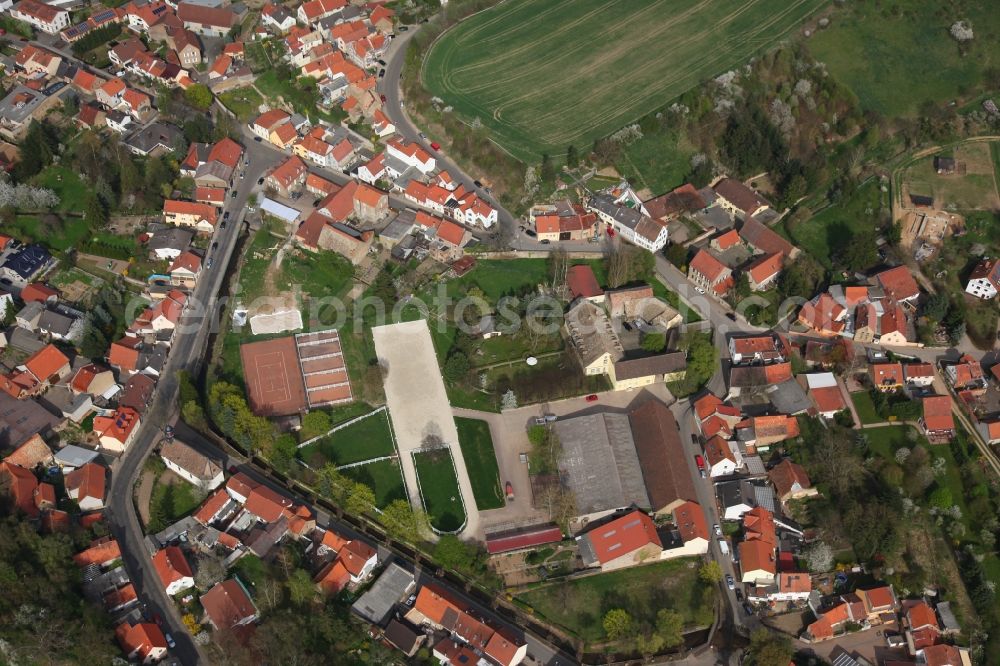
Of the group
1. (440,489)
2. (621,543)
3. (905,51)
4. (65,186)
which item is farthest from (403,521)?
(905,51)

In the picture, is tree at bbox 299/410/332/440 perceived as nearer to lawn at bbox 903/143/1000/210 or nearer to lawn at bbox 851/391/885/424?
lawn at bbox 851/391/885/424

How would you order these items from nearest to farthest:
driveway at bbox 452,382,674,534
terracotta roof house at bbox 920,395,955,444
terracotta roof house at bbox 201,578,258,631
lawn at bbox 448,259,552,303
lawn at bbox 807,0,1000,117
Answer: terracotta roof house at bbox 201,578,258,631 → driveway at bbox 452,382,674,534 → terracotta roof house at bbox 920,395,955,444 → lawn at bbox 448,259,552,303 → lawn at bbox 807,0,1000,117

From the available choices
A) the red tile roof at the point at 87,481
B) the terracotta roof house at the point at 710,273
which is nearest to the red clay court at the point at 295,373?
the red tile roof at the point at 87,481

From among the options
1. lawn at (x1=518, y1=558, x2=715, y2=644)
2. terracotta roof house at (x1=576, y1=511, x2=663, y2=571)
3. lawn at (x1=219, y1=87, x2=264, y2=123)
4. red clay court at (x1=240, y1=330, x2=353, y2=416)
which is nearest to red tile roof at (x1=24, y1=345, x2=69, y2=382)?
red clay court at (x1=240, y1=330, x2=353, y2=416)

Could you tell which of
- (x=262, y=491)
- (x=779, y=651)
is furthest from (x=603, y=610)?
(x=262, y=491)

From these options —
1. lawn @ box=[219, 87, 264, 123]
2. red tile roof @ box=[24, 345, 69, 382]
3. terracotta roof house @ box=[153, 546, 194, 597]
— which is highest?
lawn @ box=[219, 87, 264, 123]

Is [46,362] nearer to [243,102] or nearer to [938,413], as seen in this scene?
[243,102]

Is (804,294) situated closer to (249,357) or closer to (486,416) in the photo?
(486,416)

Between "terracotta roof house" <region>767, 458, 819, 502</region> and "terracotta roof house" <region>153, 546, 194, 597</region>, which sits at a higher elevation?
"terracotta roof house" <region>153, 546, 194, 597</region>
